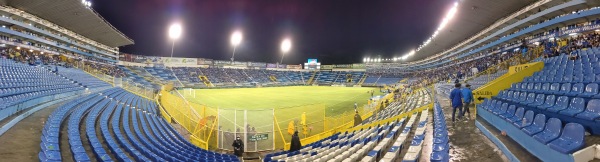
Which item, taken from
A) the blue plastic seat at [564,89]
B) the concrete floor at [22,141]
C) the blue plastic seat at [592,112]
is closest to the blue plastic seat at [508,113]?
the blue plastic seat at [592,112]

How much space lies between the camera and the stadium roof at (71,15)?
34344mm

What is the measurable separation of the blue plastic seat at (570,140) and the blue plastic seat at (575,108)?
1.47 m

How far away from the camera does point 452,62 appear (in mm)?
55469

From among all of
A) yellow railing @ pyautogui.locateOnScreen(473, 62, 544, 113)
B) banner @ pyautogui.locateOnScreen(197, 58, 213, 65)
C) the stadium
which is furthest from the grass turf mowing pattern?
banner @ pyautogui.locateOnScreen(197, 58, 213, 65)

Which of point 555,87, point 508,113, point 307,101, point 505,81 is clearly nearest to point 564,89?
point 555,87

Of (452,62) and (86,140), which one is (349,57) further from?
(86,140)

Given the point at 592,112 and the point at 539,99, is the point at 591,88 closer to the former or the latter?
the point at 539,99

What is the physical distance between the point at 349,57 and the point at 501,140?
4508 inches

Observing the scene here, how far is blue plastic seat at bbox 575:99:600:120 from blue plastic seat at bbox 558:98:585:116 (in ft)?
0.52

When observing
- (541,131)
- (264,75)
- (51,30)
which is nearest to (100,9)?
(51,30)

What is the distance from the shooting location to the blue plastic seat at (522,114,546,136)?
4895mm

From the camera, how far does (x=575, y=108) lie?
5.80 meters

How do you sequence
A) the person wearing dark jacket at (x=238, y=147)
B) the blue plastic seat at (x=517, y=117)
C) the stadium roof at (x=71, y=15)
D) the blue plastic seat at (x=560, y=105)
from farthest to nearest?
1. the stadium roof at (x=71, y=15)
2. the person wearing dark jacket at (x=238, y=147)
3. the blue plastic seat at (x=560, y=105)
4. the blue plastic seat at (x=517, y=117)

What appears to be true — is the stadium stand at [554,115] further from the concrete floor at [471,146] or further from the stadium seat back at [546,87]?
the concrete floor at [471,146]
